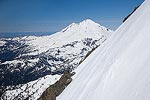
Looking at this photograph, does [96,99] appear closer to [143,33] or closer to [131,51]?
[131,51]

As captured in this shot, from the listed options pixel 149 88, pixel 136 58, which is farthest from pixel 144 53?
pixel 149 88

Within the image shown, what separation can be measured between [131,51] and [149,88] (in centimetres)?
689

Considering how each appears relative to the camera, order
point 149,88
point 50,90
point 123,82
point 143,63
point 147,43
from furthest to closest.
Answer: point 50,90
point 147,43
point 123,82
point 143,63
point 149,88

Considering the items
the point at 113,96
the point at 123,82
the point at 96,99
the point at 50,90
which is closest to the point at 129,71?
the point at 123,82

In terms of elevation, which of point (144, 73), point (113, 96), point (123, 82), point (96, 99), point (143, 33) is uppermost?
point (143, 33)

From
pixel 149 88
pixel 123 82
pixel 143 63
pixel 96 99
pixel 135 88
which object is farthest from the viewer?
pixel 96 99

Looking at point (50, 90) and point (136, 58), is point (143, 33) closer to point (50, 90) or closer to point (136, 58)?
point (136, 58)

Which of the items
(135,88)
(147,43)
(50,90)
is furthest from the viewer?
(50,90)

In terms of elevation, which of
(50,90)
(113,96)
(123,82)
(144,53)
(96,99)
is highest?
(144,53)

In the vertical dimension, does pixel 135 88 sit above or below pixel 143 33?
below

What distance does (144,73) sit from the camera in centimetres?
1211

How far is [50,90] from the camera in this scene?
35.5 meters

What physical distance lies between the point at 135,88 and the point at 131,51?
558 centimetres

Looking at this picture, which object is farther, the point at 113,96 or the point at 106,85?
the point at 106,85
